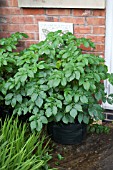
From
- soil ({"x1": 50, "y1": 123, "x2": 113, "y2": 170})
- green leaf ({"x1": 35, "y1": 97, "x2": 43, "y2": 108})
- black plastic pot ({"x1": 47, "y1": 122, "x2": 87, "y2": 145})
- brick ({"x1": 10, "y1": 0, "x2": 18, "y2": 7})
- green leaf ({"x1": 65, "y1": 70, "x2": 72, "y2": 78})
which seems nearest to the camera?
green leaf ({"x1": 65, "y1": 70, "x2": 72, "y2": 78})

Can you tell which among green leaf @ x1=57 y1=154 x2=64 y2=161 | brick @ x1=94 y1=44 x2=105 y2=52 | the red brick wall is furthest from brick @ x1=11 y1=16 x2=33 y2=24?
green leaf @ x1=57 y1=154 x2=64 y2=161

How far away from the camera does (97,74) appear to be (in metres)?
2.88

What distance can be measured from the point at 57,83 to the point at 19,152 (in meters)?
0.63

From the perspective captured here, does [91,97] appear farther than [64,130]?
No

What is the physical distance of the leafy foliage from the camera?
2.81 meters

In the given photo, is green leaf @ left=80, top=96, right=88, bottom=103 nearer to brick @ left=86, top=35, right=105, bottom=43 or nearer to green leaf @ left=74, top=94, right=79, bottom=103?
green leaf @ left=74, top=94, right=79, bottom=103

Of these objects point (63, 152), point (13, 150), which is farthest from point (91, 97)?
point (13, 150)

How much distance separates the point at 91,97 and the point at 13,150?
801 mm

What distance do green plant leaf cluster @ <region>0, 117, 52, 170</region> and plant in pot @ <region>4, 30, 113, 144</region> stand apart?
16 cm

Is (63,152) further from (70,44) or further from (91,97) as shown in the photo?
(70,44)

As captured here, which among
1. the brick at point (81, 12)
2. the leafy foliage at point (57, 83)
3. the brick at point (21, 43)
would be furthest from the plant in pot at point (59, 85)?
the brick at point (21, 43)

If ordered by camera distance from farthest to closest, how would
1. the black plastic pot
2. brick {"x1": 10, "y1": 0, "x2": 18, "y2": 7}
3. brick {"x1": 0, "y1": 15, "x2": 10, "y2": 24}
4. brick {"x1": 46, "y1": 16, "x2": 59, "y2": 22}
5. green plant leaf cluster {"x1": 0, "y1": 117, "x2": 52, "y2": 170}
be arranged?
brick {"x1": 0, "y1": 15, "x2": 10, "y2": 24} < brick {"x1": 10, "y1": 0, "x2": 18, "y2": 7} < brick {"x1": 46, "y1": 16, "x2": 59, "y2": 22} < the black plastic pot < green plant leaf cluster {"x1": 0, "y1": 117, "x2": 52, "y2": 170}

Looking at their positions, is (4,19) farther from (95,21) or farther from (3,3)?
(95,21)

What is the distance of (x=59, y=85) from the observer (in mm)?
2893
